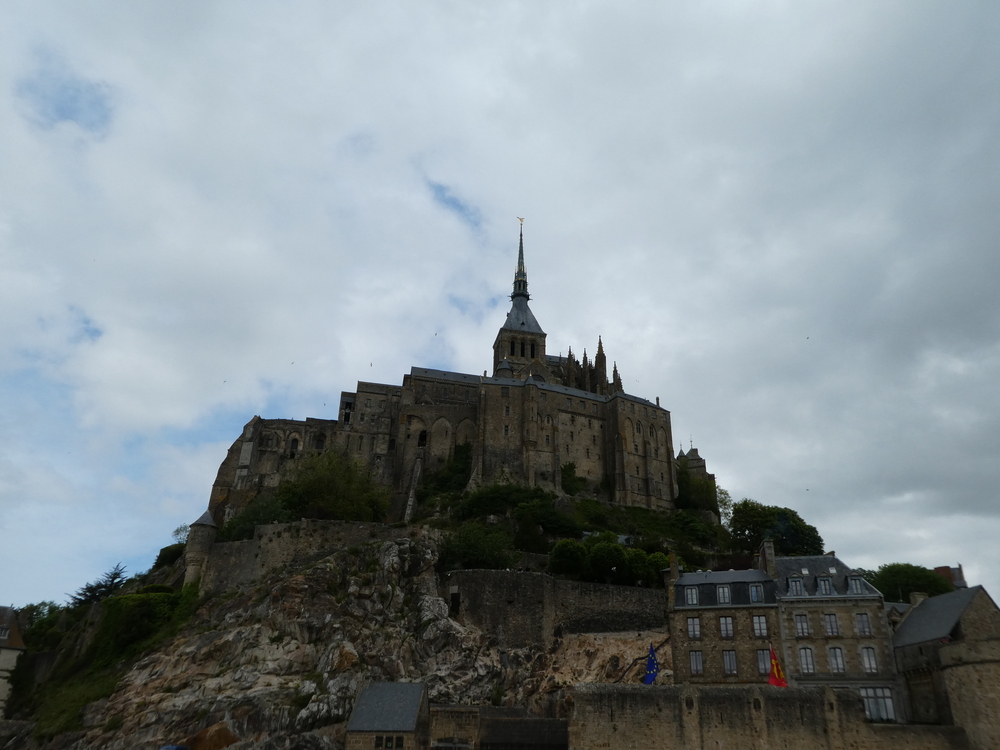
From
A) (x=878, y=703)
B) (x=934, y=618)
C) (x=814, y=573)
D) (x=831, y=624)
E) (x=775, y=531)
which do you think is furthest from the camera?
(x=775, y=531)

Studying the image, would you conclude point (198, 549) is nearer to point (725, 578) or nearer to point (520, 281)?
point (725, 578)

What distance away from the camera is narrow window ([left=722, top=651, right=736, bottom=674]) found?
3656cm

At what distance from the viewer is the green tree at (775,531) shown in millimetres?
66938

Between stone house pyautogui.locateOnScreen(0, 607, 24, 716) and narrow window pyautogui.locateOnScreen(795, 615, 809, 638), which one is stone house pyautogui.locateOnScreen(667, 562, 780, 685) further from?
stone house pyautogui.locateOnScreen(0, 607, 24, 716)

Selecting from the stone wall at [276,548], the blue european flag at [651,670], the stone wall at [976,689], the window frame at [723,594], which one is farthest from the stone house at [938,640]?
the stone wall at [276,548]

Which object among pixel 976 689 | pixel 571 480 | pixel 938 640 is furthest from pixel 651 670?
pixel 571 480

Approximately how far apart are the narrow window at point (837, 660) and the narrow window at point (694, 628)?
5780 mm

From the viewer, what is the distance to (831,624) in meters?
35.8

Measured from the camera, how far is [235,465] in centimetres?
8194

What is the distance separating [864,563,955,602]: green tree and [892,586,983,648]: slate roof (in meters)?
14.8

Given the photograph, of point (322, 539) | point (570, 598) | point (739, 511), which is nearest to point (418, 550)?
point (322, 539)

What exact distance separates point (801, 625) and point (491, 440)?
4625 cm

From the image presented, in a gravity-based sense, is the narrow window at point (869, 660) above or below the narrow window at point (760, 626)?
below

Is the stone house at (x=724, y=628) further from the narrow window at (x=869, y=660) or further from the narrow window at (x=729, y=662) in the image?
the narrow window at (x=869, y=660)
